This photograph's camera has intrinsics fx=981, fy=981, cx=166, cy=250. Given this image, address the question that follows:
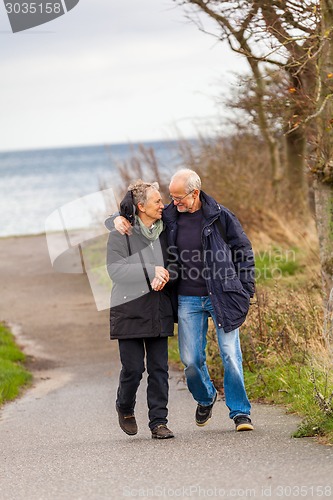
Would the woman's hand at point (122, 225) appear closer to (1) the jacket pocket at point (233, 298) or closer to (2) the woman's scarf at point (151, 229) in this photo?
(2) the woman's scarf at point (151, 229)

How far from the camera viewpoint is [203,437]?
7562 millimetres

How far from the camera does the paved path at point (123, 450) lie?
5.95 meters

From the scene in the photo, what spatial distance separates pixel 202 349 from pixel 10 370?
5.03 metres

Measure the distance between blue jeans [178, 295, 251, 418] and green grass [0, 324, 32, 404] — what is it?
145 inches

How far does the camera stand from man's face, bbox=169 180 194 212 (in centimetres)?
726

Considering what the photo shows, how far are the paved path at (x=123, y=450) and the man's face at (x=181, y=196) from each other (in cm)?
177

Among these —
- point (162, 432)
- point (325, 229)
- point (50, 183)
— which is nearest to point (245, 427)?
point (162, 432)

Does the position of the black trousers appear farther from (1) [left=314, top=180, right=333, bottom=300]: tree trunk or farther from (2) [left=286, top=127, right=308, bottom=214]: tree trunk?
(2) [left=286, top=127, right=308, bottom=214]: tree trunk

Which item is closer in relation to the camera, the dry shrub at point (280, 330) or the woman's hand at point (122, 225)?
the woman's hand at point (122, 225)

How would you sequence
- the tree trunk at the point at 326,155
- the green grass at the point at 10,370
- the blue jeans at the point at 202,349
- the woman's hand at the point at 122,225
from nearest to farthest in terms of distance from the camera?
the woman's hand at the point at 122,225 < the blue jeans at the point at 202,349 < the tree trunk at the point at 326,155 < the green grass at the point at 10,370

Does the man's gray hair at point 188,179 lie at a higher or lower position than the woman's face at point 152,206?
higher

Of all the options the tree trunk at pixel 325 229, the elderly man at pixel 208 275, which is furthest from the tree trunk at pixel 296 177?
the elderly man at pixel 208 275

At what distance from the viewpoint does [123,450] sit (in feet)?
24.1

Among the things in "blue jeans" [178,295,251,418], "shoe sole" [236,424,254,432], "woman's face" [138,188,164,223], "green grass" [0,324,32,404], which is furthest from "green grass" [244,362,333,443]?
"green grass" [0,324,32,404]
